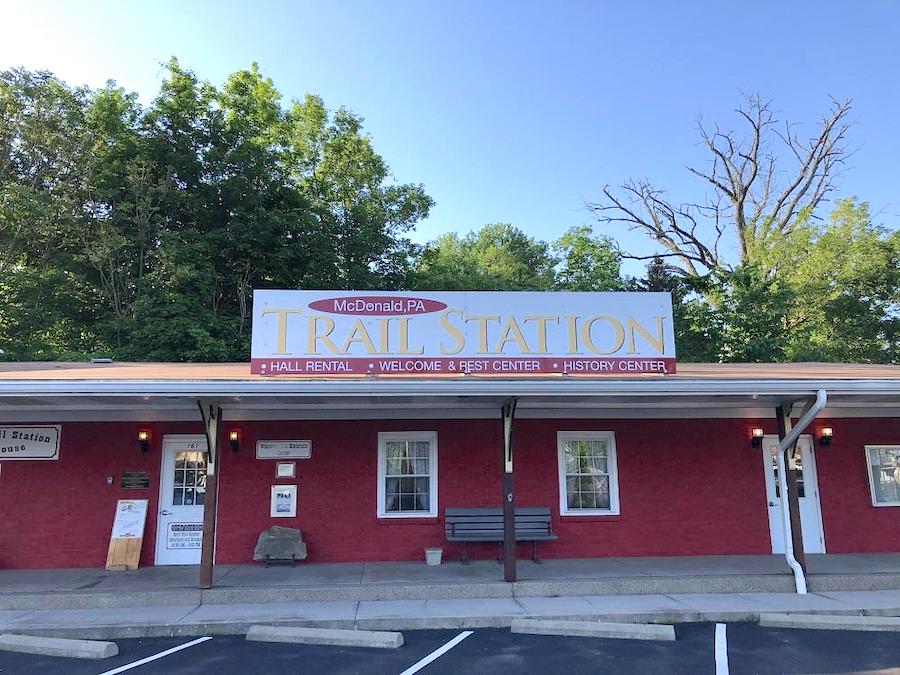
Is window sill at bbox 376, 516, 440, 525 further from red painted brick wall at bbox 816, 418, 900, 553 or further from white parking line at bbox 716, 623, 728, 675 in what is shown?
red painted brick wall at bbox 816, 418, 900, 553

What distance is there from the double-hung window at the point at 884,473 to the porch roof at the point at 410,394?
665 mm

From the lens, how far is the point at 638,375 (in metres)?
8.70

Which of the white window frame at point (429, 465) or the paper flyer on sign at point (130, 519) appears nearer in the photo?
the paper flyer on sign at point (130, 519)

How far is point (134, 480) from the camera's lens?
→ 9.66 m

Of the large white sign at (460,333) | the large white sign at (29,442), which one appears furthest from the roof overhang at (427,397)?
the large white sign at (460,333)

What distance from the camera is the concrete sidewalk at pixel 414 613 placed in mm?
6715

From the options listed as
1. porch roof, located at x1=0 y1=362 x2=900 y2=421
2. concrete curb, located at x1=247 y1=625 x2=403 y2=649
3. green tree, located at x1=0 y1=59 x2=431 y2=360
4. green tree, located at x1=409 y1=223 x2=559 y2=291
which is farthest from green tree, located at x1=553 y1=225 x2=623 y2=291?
concrete curb, located at x1=247 y1=625 x2=403 y2=649

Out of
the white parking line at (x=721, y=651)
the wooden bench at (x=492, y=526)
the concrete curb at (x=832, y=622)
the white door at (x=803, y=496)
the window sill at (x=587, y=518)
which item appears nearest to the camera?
the white parking line at (x=721, y=651)

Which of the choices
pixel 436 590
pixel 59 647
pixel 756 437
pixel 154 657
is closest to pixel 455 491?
pixel 436 590

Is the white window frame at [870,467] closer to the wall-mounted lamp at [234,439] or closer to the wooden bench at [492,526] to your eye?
the wooden bench at [492,526]

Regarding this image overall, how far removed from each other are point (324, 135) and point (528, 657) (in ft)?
86.6

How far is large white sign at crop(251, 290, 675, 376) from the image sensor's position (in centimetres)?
843

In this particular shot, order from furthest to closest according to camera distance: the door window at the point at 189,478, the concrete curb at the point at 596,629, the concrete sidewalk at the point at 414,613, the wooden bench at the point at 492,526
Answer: the door window at the point at 189,478 < the wooden bench at the point at 492,526 < the concrete sidewalk at the point at 414,613 < the concrete curb at the point at 596,629

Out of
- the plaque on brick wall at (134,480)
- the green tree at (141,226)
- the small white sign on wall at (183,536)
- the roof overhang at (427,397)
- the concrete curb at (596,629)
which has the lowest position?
the concrete curb at (596,629)
